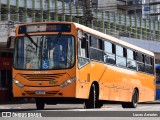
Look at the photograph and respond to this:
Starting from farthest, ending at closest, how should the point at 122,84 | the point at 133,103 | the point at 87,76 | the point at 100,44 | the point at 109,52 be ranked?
the point at 133,103, the point at 122,84, the point at 109,52, the point at 100,44, the point at 87,76

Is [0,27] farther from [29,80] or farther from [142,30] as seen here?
[142,30]

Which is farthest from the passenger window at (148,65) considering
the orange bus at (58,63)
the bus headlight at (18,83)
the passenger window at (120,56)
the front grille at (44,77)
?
the bus headlight at (18,83)

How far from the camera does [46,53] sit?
55.8 ft

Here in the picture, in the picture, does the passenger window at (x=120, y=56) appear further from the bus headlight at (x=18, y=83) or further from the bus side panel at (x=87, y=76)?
the bus headlight at (x=18, y=83)

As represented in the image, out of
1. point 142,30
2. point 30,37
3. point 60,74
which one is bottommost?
point 142,30

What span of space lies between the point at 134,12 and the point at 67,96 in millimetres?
89636

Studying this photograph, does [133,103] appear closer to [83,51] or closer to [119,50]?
[119,50]

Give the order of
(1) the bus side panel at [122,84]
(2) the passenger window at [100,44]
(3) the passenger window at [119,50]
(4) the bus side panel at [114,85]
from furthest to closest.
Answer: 1. (3) the passenger window at [119,50]
2. (1) the bus side panel at [122,84]
3. (4) the bus side panel at [114,85]
4. (2) the passenger window at [100,44]

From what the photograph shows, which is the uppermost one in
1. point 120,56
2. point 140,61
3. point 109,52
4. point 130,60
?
point 109,52

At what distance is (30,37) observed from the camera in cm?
1753

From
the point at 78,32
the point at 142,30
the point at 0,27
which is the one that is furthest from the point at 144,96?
the point at 142,30

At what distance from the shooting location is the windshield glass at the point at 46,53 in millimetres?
16953

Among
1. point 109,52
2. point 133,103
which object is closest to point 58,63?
point 109,52

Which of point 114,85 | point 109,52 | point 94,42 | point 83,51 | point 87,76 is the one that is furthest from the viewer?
point 114,85
